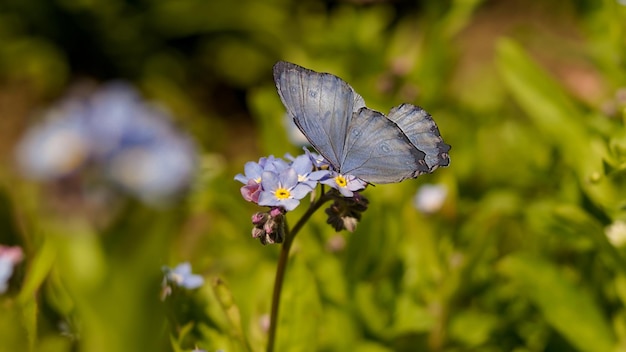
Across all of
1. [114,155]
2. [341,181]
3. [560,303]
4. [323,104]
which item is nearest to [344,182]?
[341,181]

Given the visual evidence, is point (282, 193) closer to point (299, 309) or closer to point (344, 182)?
point (344, 182)

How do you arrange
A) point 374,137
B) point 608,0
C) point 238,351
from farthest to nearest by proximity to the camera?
point 608,0
point 238,351
point 374,137

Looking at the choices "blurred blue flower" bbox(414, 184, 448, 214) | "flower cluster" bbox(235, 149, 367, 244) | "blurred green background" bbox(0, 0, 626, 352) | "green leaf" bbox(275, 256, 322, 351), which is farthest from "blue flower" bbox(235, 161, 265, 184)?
"blurred blue flower" bbox(414, 184, 448, 214)

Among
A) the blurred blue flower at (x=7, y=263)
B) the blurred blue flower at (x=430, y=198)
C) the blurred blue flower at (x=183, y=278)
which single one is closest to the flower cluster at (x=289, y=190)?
the blurred blue flower at (x=183, y=278)

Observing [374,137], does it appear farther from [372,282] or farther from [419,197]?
[419,197]

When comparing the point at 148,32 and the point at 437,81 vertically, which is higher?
the point at 148,32

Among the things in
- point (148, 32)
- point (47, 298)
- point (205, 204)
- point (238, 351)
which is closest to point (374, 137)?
point (238, 351)

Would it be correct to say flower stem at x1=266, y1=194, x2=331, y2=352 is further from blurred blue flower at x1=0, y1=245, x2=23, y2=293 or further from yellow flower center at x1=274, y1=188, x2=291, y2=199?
blurred blue flower at x1=0, y1=245, x2=23, y2=293

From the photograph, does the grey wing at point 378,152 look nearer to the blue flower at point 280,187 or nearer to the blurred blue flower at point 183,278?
the blue flower at point 280,187
